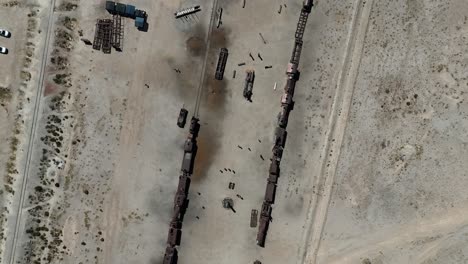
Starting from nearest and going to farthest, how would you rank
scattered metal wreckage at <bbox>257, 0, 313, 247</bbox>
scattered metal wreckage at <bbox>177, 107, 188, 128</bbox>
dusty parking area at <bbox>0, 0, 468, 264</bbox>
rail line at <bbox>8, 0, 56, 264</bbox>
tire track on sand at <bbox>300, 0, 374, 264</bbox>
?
rail line at <bbox>8, 0, 56, 264</bbox> → dusty parking area at <bbox>0, 0, 468, 264</bbox> → scattered metal wreckage at <bbox>177, 107, 188, 128</bbox> → scattered metal wreckage at <bbox>257, 0, 313, 247</bbox> → tire track on sand at <bbox>300, 0, 374, 264</bbox>

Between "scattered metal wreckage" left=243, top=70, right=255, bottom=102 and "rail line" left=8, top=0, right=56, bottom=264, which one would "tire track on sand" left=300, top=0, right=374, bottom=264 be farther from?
"rail line" left=8, top=0, right=56, bottom=264

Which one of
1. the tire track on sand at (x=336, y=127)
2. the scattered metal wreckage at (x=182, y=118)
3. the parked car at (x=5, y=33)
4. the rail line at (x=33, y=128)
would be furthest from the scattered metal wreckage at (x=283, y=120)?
the parked car at (x=5, y=33)

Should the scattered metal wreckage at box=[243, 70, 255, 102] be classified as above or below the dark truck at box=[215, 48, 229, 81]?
below

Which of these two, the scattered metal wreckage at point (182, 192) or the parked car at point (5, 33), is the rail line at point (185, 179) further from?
the parked car at point (5, 33)

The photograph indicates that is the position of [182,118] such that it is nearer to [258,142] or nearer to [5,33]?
[258,142]

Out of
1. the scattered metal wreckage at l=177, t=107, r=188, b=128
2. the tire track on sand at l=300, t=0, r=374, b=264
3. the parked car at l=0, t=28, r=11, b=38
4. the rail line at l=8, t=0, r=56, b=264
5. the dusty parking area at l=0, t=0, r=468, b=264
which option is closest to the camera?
the parked car at l=0, t=28, r=11, b=38

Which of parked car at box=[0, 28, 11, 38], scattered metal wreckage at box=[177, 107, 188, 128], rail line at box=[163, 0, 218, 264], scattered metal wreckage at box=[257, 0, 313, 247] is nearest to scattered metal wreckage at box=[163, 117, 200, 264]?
rail line at box=[163, 0, 218, 264]
